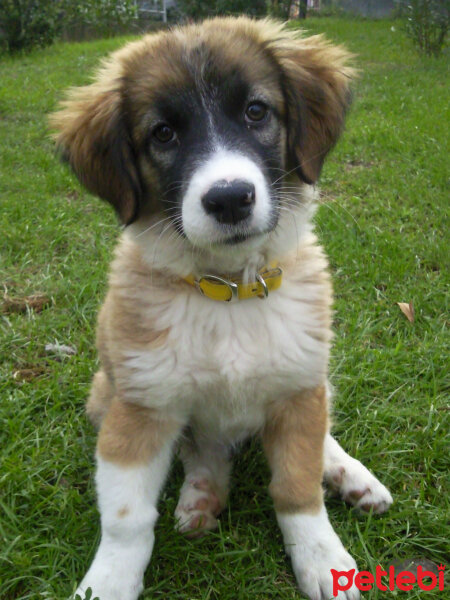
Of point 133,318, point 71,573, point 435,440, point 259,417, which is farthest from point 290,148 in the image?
point 71,573

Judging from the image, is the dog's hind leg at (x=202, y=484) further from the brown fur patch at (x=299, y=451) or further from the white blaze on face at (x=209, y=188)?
the white blaze on face at (x=209, y=188)

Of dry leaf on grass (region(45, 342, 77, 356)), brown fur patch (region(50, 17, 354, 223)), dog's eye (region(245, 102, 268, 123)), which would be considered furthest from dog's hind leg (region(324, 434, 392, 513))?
dry leaf on grass (region(45, 342, 77, 356))

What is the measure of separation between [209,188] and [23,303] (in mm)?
2067

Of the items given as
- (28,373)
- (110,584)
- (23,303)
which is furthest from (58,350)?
(110,584)

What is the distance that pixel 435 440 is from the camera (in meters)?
2.50

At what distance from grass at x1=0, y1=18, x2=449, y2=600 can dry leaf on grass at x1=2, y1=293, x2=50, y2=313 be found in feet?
0.05

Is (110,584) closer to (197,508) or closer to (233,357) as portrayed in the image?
(197,508)

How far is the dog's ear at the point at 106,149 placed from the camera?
7.32ft

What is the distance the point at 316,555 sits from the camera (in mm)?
2051

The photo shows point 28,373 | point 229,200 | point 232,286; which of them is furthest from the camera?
point 28,373

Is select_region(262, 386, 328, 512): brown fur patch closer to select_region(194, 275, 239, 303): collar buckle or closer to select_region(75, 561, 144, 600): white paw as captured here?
select_region(194, 275, 239, 303): collar buckle

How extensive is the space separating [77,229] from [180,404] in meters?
2.61

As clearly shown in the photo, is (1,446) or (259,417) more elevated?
(259,417)

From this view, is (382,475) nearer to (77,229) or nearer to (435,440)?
(435,440)
